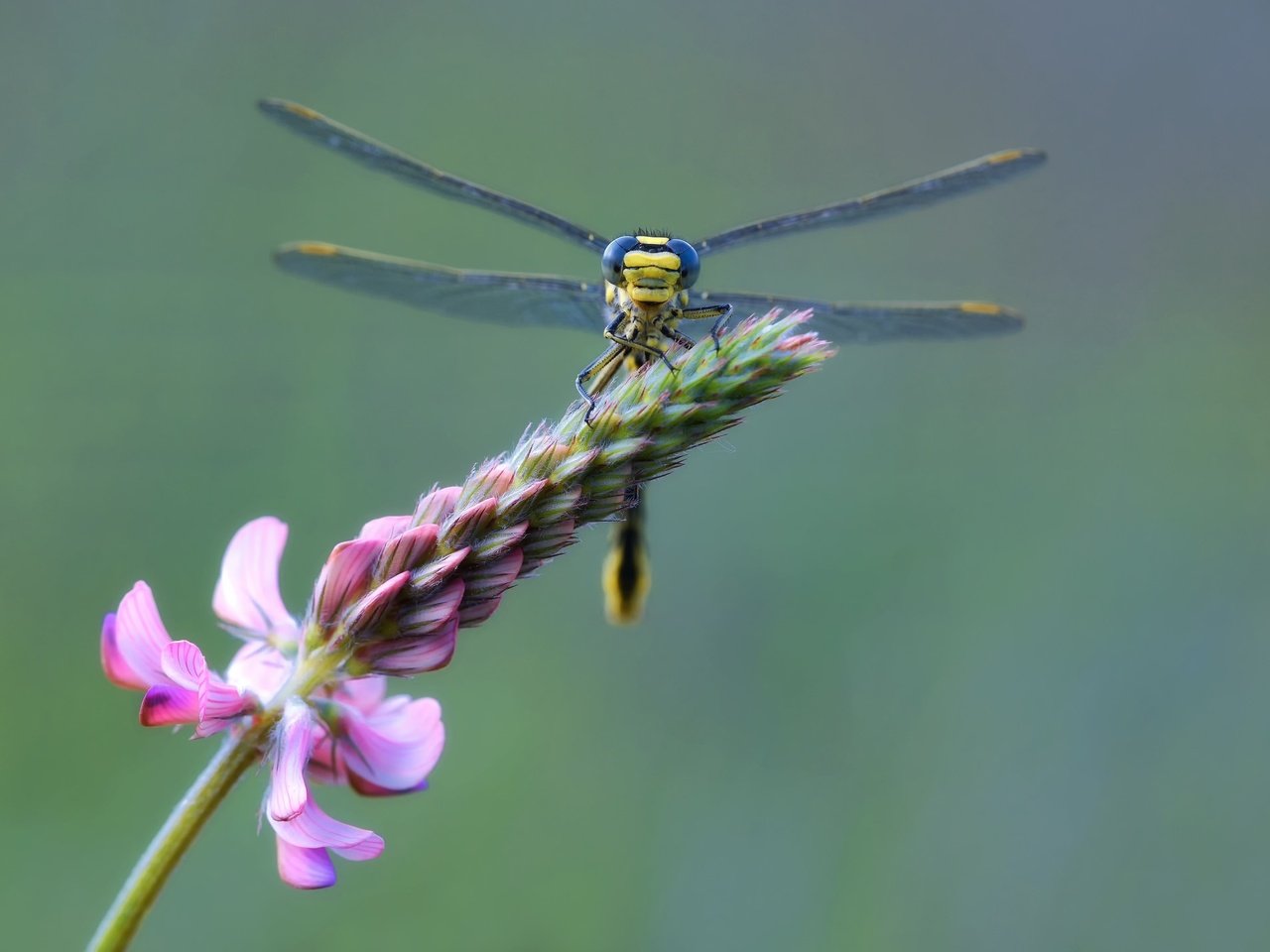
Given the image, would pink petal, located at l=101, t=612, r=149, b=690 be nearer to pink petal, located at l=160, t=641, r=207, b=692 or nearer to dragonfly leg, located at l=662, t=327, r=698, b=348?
pink petal, located at l=160, t=641, r=207, b=692

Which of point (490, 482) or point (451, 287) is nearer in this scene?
point (490, 482)

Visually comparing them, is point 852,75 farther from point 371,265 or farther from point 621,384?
point 621,384

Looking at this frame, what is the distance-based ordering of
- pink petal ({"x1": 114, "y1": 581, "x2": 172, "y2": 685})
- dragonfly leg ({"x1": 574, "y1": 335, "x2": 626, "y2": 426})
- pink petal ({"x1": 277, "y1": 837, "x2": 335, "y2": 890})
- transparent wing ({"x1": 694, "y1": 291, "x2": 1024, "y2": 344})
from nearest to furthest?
pink petal ({"x1": 277, "y1": 837, "x2": 335, "y2": 890}) → pink petal ({"x1": 114, "y1": 581, "x2": 172, "y2": 685}) → dragonfly leg ({"x1": 574, "y1": 335, "x2": 626, "y2": 426}) → transparent wing ({"x1": 694, "y1": 291, "x2": 1024, "y2": 344})

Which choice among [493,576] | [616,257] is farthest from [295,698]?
[616,257]

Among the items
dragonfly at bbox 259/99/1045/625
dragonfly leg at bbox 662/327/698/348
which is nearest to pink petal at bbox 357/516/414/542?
dragonfly at bbox 259/99/1045/625

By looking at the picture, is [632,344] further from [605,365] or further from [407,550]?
[407,550]

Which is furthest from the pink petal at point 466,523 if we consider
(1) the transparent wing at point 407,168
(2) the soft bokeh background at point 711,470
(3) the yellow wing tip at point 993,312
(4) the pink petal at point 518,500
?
(2) the soft bokeh background at point 711,470
